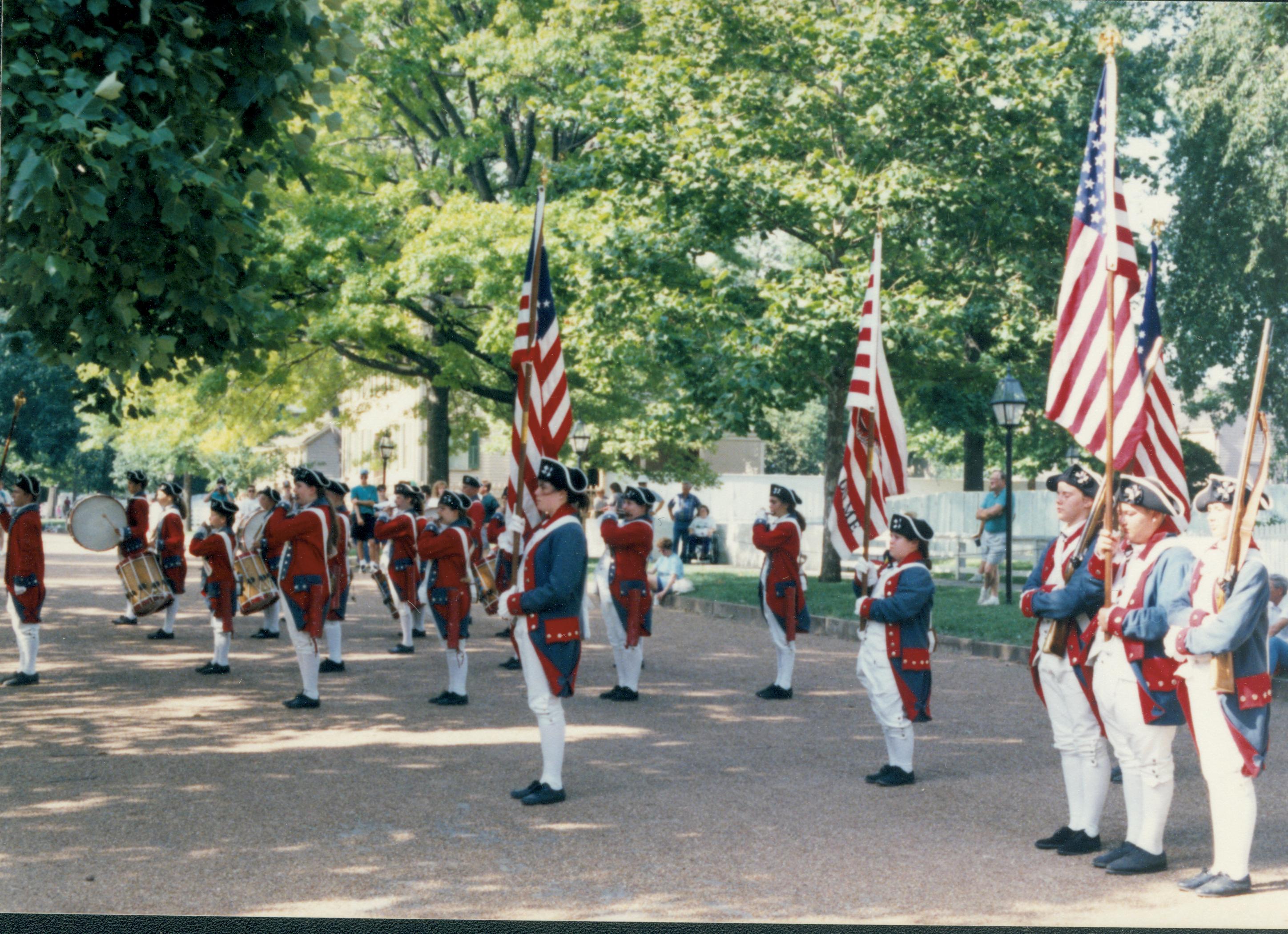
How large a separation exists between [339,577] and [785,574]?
440 cm

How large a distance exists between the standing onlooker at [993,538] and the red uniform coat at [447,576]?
31.4ft

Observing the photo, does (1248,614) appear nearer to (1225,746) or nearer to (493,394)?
(1225,746)

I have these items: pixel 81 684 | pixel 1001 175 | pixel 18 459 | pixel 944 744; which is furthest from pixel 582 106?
pixel 18 459

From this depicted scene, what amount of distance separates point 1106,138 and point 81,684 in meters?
10.0

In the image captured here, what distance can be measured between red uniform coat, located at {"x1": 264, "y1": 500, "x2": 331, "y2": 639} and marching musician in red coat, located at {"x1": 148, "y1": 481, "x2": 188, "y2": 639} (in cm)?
516

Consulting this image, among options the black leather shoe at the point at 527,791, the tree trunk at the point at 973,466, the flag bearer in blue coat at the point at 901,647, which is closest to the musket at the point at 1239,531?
the flag bearer in blue coat at the point at 901,647

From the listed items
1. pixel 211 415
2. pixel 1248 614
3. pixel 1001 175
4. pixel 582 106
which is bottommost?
pixel 1248 614

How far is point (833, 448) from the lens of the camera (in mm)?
22969

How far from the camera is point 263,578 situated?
13.8 meters

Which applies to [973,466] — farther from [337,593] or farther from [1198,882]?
[1198,882]

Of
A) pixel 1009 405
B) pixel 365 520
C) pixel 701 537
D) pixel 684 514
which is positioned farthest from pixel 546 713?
pixel 701 537

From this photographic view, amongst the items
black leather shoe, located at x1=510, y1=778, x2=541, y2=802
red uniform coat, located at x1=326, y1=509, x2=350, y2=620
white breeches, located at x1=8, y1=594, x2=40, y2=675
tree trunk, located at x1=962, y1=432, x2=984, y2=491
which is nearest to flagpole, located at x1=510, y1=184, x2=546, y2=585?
black leather shoe, located at x1=510, y1=778, x2=541, y2=802

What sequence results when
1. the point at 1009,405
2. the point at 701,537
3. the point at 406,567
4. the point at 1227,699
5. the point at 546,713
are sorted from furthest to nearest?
the point at 701,537 → the point at 1009,405 → the point at 406,567 → the point at 546,713 → the point at 1227,699

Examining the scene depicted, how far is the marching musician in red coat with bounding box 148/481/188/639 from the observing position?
15.9 m
